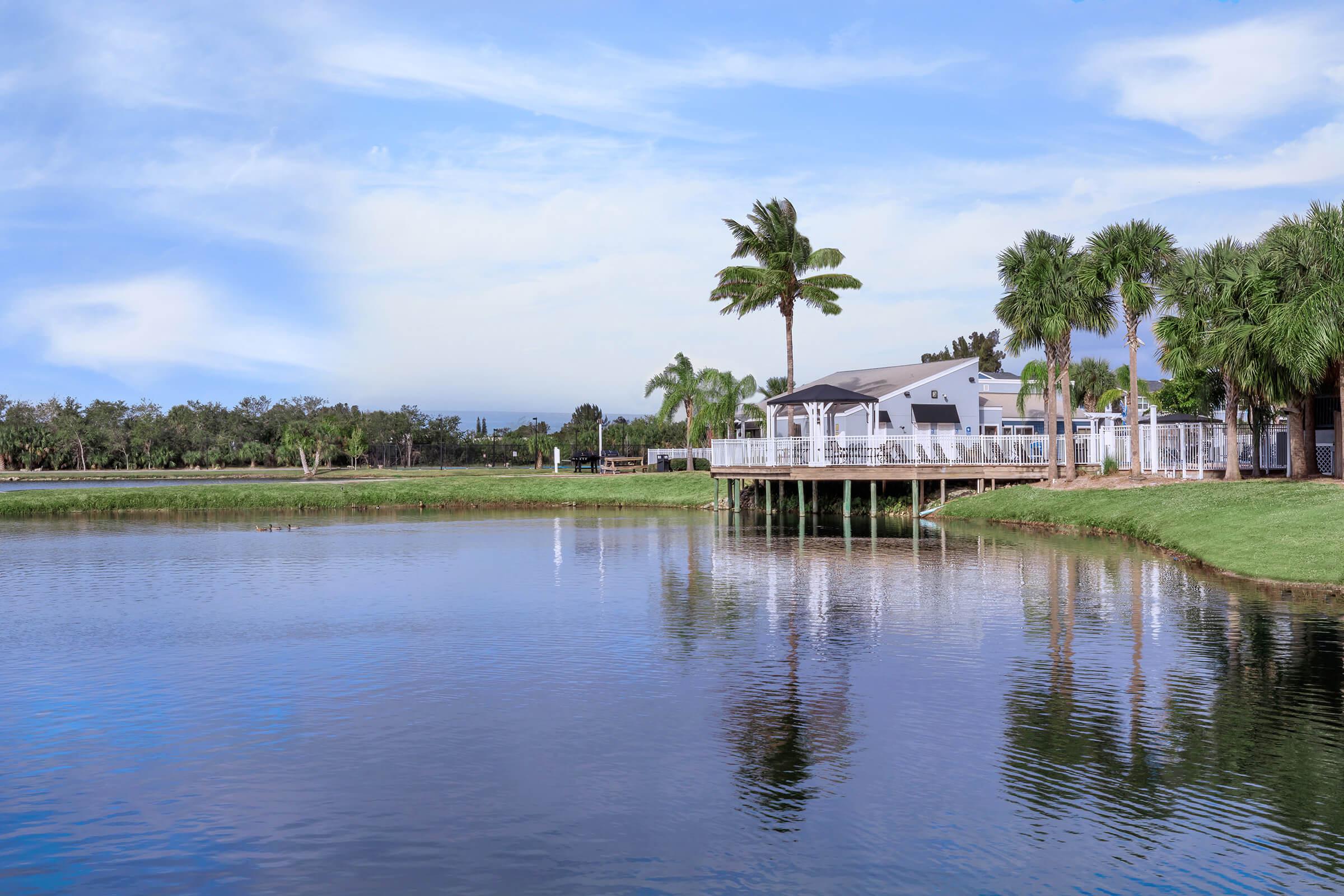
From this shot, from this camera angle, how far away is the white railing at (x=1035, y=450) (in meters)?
39.9

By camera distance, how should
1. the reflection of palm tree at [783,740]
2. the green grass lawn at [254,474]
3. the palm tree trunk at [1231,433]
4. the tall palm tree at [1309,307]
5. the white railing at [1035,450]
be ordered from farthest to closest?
the green grass lawn at [254,474] → the white railing at [1035,450] → the palm tree trunk at [1231,433] → the tall palm tree at [1309,307] → the reflection of palm tree at [783,740]

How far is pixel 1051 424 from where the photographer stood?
42312mm

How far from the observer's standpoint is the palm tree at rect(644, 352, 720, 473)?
71.7 m

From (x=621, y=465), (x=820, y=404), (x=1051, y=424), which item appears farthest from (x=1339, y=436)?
(x=621, y=465)

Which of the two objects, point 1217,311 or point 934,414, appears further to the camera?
point 934,414

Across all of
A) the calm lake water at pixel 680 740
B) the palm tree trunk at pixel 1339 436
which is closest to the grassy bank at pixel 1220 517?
the calm lake water at pixel 680 740

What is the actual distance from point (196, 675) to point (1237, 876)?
1316 cm

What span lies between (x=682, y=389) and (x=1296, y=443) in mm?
41670

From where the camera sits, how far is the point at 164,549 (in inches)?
1363

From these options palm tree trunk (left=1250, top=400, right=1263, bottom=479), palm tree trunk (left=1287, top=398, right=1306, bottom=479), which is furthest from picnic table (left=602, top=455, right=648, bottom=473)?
palm tree trunk (left=1287, top=398, right=1306, bottom=479)

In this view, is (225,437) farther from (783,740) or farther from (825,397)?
(783,740)

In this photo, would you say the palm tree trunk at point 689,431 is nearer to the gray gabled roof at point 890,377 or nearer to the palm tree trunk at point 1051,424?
the gray gabled roof at point 890,377

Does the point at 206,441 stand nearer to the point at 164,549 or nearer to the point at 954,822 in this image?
the point at 164,549

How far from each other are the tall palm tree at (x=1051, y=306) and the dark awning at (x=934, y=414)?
8967 mm
